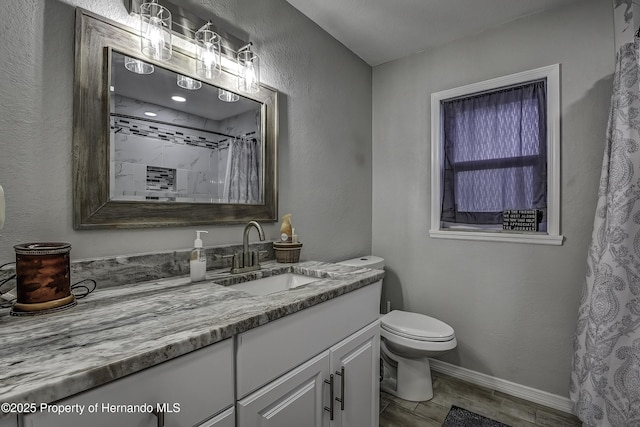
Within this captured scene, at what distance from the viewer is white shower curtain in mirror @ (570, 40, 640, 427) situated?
1.46 m

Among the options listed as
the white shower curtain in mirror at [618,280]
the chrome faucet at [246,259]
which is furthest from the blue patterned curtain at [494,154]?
the chrome faucet at [246,259]

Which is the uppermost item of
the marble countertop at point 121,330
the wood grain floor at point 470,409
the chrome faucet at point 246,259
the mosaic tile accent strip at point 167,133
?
the mosaic tile accent strip at point 167,133

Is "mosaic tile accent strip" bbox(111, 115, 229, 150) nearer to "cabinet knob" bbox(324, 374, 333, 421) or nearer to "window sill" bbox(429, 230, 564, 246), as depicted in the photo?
"cabinet knob" bbox(324, 374, 333, 421)

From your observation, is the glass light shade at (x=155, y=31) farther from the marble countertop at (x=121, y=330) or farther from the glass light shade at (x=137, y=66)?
the marble countertop at (x=121, y=330)

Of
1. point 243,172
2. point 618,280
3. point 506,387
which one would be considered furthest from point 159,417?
point 506,387

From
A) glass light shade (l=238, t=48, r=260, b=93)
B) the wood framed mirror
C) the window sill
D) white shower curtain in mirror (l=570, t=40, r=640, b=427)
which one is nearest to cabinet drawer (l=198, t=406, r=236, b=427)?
the wood framed mirror

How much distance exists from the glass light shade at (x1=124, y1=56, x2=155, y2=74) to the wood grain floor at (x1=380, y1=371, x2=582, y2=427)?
2146 mm

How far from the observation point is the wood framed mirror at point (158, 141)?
1098 millimetres

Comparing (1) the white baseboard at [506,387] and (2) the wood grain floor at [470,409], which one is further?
(1) the white baseboard at [506,387]

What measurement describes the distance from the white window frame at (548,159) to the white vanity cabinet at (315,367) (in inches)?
43.3

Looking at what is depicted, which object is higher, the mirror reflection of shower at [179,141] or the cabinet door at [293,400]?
the mirror reflection of shower at [179,141]

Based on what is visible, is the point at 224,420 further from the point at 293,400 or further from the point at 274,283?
the point at 274,283

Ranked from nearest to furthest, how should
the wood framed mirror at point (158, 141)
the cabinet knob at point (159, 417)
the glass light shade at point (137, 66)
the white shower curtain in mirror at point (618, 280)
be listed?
the cabinet knob at point (159, 417) → the wood framed mirror at point (158, 141) → the glass light shade at point (137, 66) → the white shower curtain in mirror at point (618, 280)

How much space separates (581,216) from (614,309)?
1.86 feet
